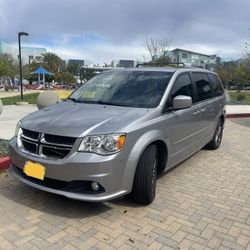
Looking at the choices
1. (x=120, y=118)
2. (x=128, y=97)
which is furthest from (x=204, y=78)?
(x=120, y=118)

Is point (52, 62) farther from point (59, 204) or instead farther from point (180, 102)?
point (59, 204)

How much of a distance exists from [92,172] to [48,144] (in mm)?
616

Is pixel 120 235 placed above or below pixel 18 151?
below

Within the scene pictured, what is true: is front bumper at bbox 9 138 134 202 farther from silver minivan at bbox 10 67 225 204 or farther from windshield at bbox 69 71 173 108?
windshield at bbox 69 71 173 108

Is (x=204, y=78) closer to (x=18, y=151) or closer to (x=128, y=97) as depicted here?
(x=128, y=97)

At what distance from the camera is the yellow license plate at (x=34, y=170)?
369cm

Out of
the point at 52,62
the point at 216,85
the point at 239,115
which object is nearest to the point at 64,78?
the point at 52,62

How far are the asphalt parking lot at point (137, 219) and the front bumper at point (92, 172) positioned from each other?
0.35 m

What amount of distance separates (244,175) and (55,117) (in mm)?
3426

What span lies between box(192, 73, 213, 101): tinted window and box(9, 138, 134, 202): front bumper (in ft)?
8.82

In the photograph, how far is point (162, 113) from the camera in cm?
439

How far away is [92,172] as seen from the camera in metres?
3.49

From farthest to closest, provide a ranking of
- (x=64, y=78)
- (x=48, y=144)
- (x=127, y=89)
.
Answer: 1. (x=64, y=78)
2. (x=127, y=89)
3. (x=48, y=144)

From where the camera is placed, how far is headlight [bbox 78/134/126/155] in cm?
355
